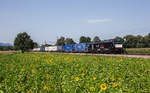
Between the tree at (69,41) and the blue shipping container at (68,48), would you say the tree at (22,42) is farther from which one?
the tree at (69,41)

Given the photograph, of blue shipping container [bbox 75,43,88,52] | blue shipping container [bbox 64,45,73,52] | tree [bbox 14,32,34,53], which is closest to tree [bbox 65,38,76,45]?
tree [bbox 14,32,34,53]

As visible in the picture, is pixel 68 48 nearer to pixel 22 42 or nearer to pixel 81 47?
pixel 81 47

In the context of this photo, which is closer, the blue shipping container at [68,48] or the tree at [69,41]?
the blue shipping container at [68,48]

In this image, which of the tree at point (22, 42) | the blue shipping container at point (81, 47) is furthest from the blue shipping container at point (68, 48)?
the tree at point (22, 42)

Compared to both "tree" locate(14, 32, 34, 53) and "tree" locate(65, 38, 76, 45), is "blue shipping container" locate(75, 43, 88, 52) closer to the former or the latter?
"tree" locate(14, 32, 34, 53)

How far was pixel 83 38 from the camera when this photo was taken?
15125cm

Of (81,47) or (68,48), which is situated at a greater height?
Result: (81,47)

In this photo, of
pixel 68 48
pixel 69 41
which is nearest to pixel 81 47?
pixel 68 48

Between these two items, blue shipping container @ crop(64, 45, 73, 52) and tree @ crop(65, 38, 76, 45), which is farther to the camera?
tree @ crop(65, 38, 76, 45)

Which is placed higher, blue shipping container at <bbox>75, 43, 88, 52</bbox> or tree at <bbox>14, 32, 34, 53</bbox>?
tree at <bbox>14, 32, 34, 53</bbox>

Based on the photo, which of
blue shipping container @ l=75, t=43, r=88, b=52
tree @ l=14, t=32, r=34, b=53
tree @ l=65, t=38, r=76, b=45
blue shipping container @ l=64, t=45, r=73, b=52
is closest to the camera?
blue shipping container @ l=75, t=43, r=88, b=52

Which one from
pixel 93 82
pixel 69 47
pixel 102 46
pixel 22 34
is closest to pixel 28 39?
pixel 22 34

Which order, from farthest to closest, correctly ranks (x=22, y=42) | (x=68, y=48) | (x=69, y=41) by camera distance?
(x=69, y=41), (x=22, y=42), (x=68, y=48)

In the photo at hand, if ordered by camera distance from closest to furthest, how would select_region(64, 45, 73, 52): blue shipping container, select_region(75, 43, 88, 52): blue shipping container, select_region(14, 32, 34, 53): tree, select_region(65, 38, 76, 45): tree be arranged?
1. select_region(75, 43, 88, 52): blue shipping container
2. select_region(64, 45, 73, 52): blue shipping container
3. select_region(14, 32, 34, 53): tree
4. select_region(65, 38, 76, 45): tree
